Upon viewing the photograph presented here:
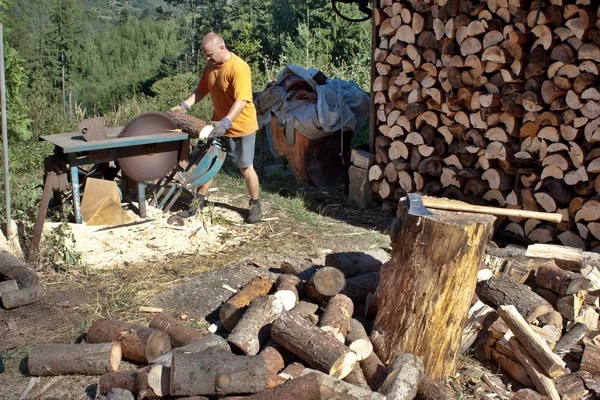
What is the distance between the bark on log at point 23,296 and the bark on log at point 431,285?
253cm

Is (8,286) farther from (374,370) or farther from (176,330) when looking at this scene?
(374,370)

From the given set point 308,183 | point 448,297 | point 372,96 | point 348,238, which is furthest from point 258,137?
point 448,297

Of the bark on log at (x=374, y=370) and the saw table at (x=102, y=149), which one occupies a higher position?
the saw table at (x=102, y=149)

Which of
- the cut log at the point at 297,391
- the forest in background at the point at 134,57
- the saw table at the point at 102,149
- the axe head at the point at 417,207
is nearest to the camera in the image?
the cut log at the point at 297,391

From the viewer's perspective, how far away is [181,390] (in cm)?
320

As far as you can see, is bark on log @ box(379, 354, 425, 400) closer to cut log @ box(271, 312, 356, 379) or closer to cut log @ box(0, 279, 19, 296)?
cut log @ box(271, 312, 356, 379)

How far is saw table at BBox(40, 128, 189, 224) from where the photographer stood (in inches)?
225

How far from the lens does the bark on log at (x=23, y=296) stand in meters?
4.56

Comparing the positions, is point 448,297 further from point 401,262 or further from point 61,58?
point 61,58

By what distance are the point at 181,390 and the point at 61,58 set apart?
32.0 m

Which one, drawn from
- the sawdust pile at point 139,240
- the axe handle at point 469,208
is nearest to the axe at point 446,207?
the axe handle at point 469,208

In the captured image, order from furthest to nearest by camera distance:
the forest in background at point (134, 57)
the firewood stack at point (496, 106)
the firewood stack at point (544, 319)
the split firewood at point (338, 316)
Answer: the forest in background at point (134, 57), the firewood stack at point (496, 106), the split firewood at point (338, 316), the firewood stack at point (544, 319)

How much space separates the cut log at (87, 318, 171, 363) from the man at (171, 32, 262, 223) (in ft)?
8.21

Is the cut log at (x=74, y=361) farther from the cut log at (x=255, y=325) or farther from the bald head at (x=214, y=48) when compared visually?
the bald head at (x=214, y=48)
